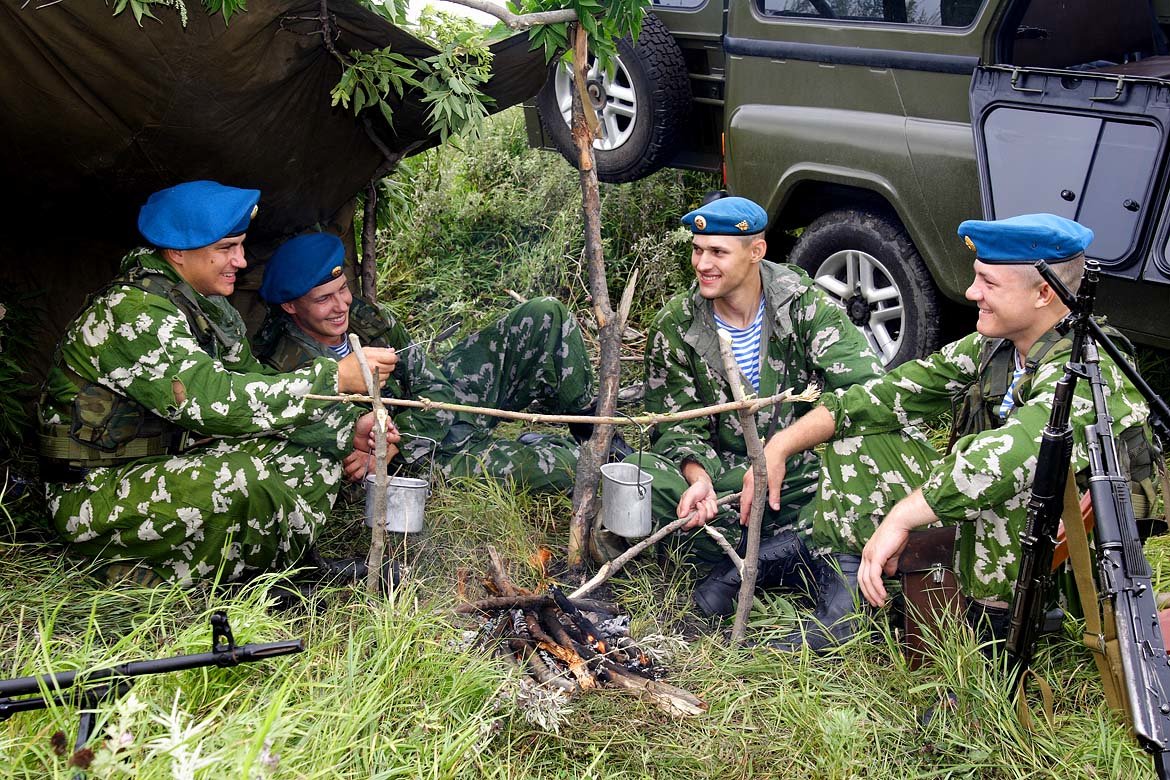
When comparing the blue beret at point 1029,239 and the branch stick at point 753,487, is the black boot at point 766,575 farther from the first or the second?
the blue beret at point 1029,239

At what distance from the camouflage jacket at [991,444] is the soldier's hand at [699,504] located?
62 centimetres

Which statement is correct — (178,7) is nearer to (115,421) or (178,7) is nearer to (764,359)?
(115,421)

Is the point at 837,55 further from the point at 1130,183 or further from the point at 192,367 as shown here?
the point at 192,367

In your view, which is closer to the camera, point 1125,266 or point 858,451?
point 858,451

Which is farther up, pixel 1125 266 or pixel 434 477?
pixel 1125 266

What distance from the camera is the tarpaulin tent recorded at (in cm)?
320

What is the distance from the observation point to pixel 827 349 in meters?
3.90

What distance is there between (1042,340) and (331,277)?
2444mm

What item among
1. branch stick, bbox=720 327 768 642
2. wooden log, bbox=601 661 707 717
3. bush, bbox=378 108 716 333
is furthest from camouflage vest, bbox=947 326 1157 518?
bush, bbox=378 108 716 333

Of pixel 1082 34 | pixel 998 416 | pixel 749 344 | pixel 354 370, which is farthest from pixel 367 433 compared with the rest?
pixel 1082 34

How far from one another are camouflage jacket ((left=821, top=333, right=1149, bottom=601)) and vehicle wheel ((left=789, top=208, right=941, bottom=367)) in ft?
4.86

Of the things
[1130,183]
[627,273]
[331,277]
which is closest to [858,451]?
[1130,183]

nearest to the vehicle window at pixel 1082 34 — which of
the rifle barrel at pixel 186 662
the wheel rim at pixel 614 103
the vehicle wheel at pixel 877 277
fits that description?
the vehicle wheel at pixel 877 277

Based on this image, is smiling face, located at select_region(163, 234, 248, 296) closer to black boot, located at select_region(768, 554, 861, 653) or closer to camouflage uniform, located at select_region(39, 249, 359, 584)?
camouflage uniform, located at select_region(39, 249, 359, 584)
